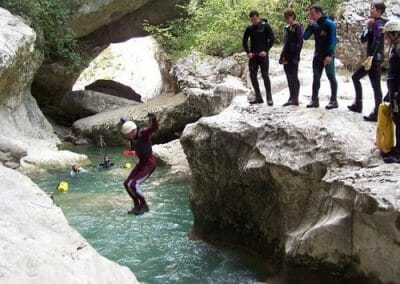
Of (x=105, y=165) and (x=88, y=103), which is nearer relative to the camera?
(x=105, y=165)

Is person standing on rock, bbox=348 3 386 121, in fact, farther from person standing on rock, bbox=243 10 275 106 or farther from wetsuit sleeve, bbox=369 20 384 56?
person standing on rock, bbox=243 10 275 106

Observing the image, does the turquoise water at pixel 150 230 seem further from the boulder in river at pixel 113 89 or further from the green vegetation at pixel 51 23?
the boulder in river at pixel 113 89

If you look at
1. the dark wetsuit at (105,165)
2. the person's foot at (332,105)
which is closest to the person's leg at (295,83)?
the person's foot at (332,105)

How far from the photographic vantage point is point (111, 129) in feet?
72.2

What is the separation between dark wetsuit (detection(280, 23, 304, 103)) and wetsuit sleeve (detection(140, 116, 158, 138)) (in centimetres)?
237

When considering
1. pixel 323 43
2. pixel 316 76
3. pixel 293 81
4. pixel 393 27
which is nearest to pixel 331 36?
pixel 323 43

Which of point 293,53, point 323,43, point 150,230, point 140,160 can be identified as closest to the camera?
point 323,43

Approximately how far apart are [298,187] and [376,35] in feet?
8.05

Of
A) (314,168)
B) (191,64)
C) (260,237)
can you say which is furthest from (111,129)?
(314,168)

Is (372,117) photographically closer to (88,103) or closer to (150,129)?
(150,129)

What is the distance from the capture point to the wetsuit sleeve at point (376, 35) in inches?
288

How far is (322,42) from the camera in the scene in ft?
26.5

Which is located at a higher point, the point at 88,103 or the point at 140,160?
the point at 140,160

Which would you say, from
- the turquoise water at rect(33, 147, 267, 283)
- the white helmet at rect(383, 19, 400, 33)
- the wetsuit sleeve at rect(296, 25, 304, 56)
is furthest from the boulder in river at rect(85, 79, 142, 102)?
the white helmet at rect(383, 19, 400, 33)
